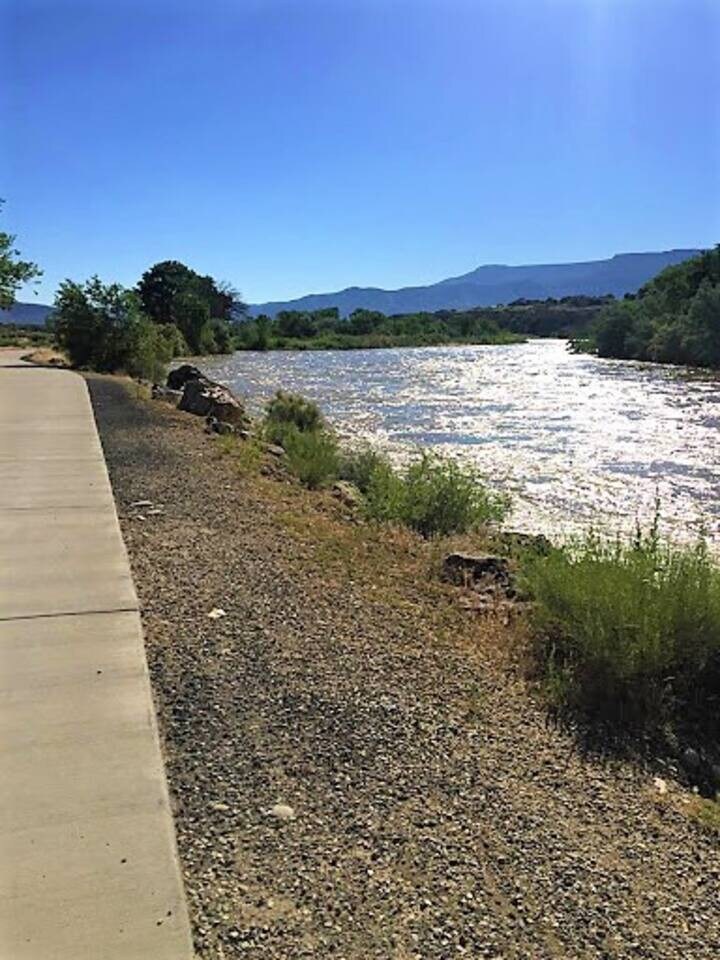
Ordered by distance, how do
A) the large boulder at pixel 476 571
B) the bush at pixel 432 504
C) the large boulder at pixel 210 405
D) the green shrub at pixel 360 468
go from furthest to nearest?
the large boulder at pixel 210 405 < the green shrub at pixel 360 468 < the bush at pixel 432 504 < the large boulder at pixel 476 571

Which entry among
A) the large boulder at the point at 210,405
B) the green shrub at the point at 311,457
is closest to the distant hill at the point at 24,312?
the large boulder at the point at 210,405

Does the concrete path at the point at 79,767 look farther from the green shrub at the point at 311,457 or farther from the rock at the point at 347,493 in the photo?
the green shrub at the point at 311,457

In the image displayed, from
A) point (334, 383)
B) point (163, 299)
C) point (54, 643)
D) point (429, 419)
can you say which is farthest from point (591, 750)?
point (163, 299)

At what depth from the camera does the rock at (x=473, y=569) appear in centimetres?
726

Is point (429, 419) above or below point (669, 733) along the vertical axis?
below

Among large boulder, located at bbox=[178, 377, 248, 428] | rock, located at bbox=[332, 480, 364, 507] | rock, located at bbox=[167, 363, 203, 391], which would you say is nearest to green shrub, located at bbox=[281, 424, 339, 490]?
rock, located at bbox=[332, 480, 364, 507]

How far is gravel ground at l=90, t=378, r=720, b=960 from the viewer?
2.98 meters

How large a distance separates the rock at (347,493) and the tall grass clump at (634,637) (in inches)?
236

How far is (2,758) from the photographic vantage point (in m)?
3.79

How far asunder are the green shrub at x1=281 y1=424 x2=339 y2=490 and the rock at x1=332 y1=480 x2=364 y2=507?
0.21 meters

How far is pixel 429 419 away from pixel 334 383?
15.8 metres

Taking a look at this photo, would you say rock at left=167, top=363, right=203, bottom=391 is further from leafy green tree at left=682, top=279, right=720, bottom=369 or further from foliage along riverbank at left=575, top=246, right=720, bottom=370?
leafy green tree at left=682, top=279, right=720, bottom=369

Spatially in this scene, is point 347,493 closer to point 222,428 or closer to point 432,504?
point 432,504

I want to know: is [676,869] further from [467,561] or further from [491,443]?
[491,443]
